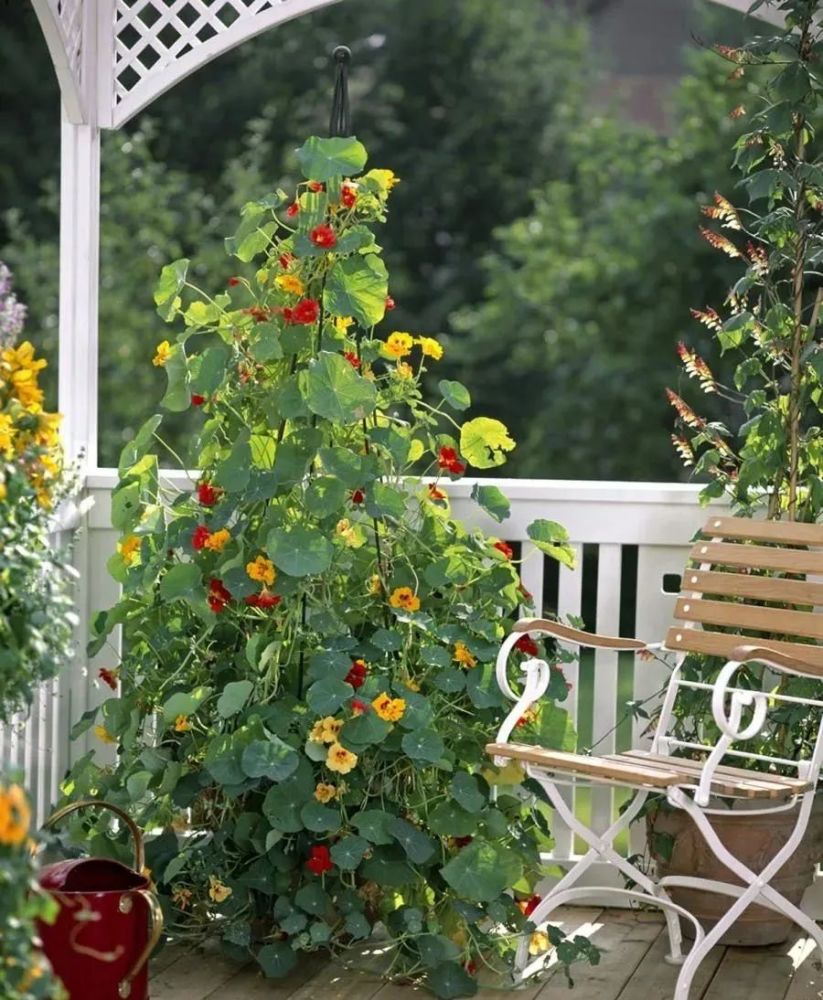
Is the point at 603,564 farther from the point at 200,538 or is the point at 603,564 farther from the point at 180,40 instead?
the point at 180,40

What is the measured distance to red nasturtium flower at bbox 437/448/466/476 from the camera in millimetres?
3529

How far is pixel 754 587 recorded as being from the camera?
12.1ft

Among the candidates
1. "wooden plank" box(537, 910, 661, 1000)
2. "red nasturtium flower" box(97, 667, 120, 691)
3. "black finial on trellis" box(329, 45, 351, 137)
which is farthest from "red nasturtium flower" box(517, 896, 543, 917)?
"black finial on trellis" box(329, 45, 351, 137)

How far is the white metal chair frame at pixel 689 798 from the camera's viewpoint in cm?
316

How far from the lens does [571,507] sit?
399 cm

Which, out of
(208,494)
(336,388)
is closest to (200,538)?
(208,494)

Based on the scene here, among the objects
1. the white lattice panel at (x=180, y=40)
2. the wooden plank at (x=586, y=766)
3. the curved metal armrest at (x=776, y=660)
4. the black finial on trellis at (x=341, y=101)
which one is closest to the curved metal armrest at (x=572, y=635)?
the wooden plank at (x=586, y=766)

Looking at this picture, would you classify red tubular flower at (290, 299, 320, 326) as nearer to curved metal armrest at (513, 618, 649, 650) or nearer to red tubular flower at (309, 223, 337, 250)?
red tubular flower at (309, 223, 337, 250)

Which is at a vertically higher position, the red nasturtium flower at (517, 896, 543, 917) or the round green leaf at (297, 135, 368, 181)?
the round green leaf at (297, 135, 368, 181)

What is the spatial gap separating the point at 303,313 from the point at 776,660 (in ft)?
3.68

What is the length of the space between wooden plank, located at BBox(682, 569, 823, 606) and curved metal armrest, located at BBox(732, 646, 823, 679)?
10.1 inches

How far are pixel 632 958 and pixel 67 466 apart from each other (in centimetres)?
167

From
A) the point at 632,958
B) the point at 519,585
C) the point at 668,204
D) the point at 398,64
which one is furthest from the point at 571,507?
the point at 398,64

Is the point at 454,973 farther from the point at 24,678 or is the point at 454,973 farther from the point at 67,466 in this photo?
the point at 67,466
